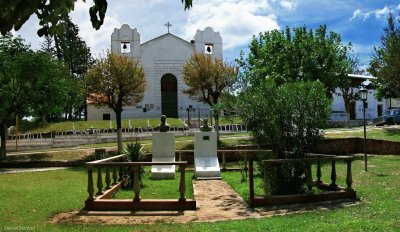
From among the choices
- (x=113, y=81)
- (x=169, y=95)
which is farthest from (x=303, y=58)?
(x=169, y=95)

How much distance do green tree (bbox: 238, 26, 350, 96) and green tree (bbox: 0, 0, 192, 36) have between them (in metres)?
19.6

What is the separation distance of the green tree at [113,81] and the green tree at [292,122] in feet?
55.8

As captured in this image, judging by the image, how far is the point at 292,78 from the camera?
910 inches

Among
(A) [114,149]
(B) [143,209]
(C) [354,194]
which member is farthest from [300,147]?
(A) [114,149]

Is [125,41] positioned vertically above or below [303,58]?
above

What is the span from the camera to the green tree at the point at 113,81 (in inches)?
1086

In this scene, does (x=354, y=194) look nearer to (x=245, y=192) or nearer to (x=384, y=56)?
(x=245, y=192)

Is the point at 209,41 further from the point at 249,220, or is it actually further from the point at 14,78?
the point at 249,220

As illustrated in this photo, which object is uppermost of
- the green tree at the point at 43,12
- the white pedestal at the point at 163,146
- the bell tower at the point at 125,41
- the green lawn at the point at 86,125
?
the bell tower at the point at 125,41

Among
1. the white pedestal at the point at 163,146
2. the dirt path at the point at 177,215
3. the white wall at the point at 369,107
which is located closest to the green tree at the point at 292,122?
the dirt path at the point at 177,215

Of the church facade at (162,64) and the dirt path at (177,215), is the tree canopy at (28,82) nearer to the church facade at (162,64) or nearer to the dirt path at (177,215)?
the dirt path at (177,215)

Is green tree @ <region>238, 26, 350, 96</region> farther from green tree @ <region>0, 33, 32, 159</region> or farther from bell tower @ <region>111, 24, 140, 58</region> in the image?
bell tower @ <region>111, 24, 140, 58</region>

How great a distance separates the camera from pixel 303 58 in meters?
23.9

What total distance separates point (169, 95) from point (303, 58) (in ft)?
99.0
